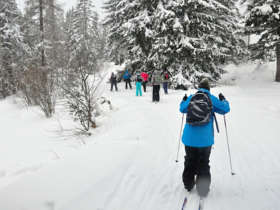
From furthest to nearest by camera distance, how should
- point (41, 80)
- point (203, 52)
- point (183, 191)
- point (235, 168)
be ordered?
point (203, 52)
point (41, 80)
point (235, 168)
point (183, 191)

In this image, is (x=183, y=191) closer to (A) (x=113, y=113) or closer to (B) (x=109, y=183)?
(B) (x=109, y=183)

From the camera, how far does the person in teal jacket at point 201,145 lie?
3.11 meters

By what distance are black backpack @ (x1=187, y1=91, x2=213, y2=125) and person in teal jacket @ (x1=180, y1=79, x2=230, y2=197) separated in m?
0.12

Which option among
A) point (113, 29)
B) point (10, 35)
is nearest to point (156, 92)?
point (113, 29)

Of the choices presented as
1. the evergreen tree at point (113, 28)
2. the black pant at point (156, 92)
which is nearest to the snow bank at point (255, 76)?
the black pant at point (156, 92)

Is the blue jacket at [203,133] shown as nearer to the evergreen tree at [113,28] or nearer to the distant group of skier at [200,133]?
the distant group of skier at [200,133]

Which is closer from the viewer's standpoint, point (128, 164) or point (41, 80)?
point (128, 164)

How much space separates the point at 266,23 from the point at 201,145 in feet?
51.7

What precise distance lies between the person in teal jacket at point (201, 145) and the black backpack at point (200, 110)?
117 mm

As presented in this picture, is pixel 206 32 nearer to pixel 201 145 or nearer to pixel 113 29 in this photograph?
pixel 113 29

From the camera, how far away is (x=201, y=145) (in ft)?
10.1

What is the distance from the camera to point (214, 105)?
3170 mm

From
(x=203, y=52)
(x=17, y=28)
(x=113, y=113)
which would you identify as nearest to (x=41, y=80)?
(x=113, y=113)

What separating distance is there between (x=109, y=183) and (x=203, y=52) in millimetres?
12818
